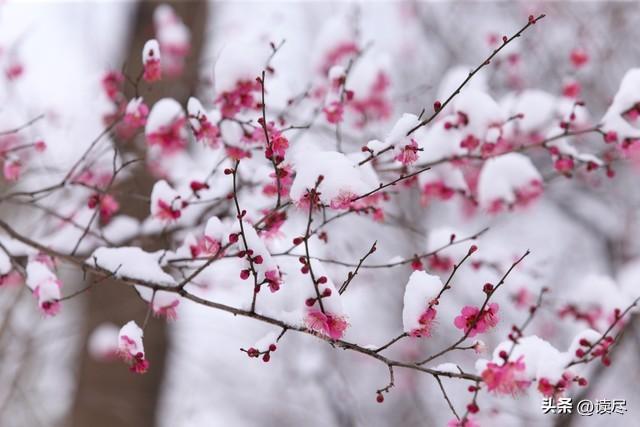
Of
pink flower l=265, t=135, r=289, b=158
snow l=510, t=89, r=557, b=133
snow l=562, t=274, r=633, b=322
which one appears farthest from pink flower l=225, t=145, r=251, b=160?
snow l=562, t=274, r=633, b=322

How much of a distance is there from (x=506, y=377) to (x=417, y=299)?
0.31m

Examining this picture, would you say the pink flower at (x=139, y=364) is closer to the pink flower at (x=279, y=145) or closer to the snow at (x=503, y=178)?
the pink flower at (x=279, y=145)

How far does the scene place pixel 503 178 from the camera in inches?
113

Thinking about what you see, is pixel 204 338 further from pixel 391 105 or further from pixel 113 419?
pixel 391 105

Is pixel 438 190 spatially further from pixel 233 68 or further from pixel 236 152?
pixel 233 68

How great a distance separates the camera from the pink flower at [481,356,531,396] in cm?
176

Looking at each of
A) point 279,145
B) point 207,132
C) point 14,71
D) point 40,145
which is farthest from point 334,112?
point 14,71

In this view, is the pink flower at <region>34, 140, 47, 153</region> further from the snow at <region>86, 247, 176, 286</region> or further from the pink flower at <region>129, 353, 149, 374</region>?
the pink flower at <region>129, 353, 149, 374</region>

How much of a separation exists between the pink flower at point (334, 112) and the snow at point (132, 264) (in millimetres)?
958

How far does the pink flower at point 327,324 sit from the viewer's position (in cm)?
189

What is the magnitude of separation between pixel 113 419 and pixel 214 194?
3.09 m

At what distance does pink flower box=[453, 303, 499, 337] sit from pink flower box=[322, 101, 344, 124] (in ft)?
3.65

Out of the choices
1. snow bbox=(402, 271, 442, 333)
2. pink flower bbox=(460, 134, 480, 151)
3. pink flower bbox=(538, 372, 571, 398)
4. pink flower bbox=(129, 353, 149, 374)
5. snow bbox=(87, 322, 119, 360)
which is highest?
snow bbox=(87, 322, 119, 360)

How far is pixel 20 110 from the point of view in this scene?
3.55 metres
